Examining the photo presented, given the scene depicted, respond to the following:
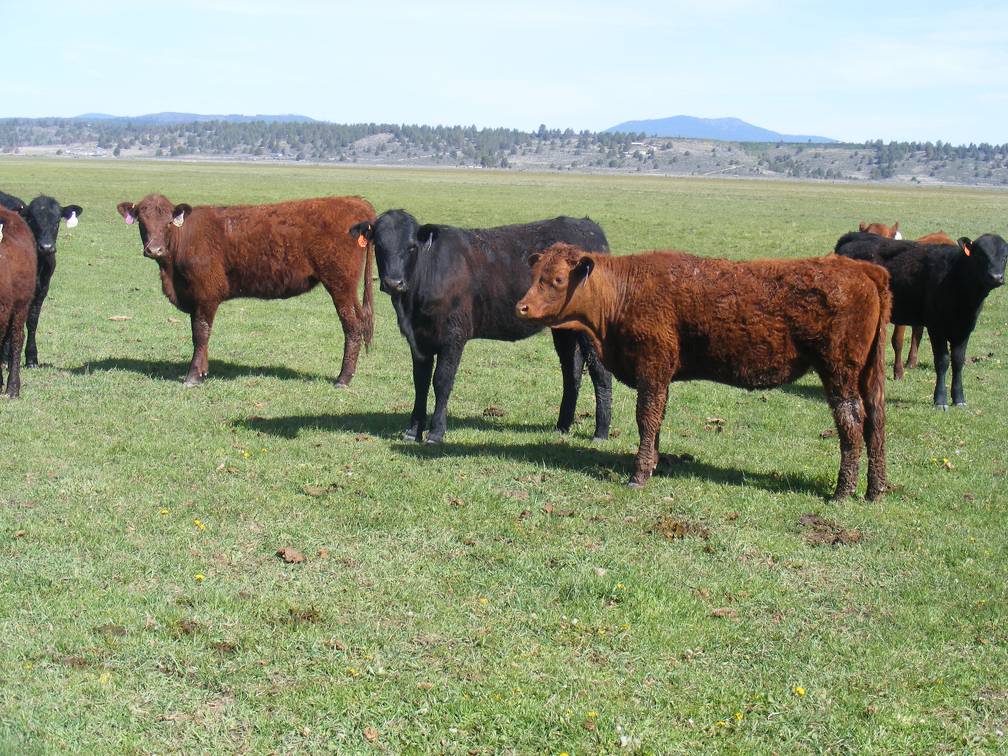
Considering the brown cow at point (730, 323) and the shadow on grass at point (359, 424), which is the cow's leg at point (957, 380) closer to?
the brown cow at point (730, 323)

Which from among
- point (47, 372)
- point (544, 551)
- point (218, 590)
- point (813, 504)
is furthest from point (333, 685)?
point (47, 372)

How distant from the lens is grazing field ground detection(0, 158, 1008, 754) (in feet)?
18.3

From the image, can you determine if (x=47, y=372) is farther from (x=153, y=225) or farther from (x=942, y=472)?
(x=942, y=472)

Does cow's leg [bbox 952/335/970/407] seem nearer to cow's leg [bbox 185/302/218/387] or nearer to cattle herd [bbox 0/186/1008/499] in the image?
cattle herd [bbox 0/186/1008/499]

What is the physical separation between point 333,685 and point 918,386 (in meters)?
11.4

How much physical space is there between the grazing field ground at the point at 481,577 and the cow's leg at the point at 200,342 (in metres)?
0.29

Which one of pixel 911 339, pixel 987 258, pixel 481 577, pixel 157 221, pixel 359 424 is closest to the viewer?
pixel 481 577

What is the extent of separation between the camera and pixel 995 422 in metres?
12.5

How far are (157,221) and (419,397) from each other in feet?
17.3

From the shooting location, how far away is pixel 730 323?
30.2 feet

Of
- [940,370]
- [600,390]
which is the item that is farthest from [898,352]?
[600,390]

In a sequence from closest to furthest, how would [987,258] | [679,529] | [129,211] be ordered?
[679,529] < [987,258] < [129,211]

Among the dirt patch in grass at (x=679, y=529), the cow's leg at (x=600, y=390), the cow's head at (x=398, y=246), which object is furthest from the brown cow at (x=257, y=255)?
the dirt patch in grass at (x=679, y=529)

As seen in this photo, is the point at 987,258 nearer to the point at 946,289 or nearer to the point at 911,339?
the point at 946,289
